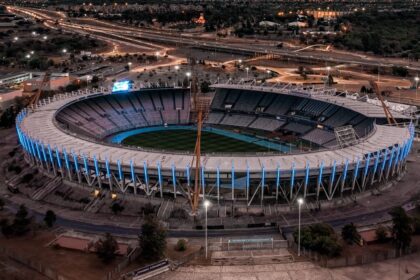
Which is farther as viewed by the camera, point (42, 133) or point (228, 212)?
point (42, 133)

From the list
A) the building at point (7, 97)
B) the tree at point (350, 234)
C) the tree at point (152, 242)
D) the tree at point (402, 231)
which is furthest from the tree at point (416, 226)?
the building at point (7, 97)

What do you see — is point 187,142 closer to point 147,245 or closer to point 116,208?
point 116,208

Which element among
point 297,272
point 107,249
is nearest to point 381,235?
point 297,272

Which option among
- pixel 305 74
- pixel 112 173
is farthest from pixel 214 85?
pixel 112 173

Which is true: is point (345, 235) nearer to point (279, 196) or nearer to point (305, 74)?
point (279, 196)

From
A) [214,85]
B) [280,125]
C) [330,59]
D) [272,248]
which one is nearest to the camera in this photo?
[272,248]

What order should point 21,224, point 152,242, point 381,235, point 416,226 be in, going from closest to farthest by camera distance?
point 152,242 → point 381,235 → point 416,226 → point 21,224
